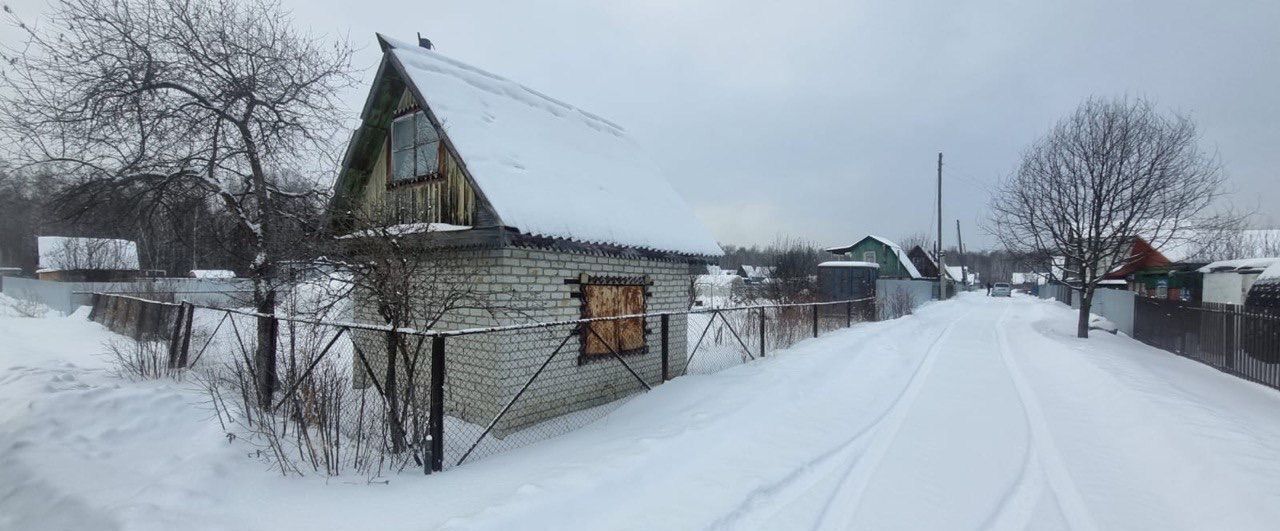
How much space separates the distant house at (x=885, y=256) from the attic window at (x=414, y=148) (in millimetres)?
34252

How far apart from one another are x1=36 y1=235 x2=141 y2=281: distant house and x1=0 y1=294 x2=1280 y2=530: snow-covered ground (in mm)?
33744

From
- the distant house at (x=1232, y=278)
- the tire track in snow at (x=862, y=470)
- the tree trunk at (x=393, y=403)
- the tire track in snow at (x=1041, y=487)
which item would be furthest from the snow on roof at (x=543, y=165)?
the distant house at (x=1232, y=278)

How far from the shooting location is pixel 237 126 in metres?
7.73

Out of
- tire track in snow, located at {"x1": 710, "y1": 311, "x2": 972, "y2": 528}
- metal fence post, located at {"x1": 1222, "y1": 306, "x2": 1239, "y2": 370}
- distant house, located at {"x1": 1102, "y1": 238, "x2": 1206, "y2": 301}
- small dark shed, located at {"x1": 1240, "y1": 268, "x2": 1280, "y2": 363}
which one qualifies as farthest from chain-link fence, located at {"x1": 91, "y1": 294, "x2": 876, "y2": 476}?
distant house, located at {"x1": 1102, "y1": 238, "x2": 1206, "y2": 301}

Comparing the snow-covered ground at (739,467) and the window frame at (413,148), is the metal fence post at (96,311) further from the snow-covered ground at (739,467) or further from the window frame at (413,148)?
the window frame at (413,148)

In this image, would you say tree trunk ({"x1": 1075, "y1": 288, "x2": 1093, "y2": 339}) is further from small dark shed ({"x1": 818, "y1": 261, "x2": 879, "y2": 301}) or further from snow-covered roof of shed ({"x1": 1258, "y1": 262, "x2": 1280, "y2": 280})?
small dark shed ({"x1": 818, "y1": 261, "x2": 879, "y2": 301})

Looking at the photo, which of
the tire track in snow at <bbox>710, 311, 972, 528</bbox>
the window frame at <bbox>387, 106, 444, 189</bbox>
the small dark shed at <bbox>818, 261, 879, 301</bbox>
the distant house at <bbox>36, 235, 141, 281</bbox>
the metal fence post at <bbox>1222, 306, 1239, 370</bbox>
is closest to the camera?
the tire track in snow at <bbox>710, 311, 972, 528</bbox>

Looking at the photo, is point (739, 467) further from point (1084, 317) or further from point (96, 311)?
point (96, 311)

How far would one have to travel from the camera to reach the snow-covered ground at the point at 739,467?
360 cm

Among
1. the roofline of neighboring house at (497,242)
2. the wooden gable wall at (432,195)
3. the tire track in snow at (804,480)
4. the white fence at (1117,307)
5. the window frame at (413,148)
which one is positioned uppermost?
A: the window frame at (413,148)

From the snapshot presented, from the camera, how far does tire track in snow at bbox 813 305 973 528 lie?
11.8 ft

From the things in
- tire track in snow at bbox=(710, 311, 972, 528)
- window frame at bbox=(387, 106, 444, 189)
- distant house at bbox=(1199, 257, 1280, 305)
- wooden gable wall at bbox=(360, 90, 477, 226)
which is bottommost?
tire track in snow at bbox=(710, 311, 972, 528)

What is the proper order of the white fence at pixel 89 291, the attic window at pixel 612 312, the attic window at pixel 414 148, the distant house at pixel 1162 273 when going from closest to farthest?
1. the attic window at pixel 414 148
2. the attic window at pixel 612 312
3. the distant house at pixel 1162 273
4. the white fence at pixel 89 291

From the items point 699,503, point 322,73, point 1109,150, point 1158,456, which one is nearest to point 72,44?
point 322,73
